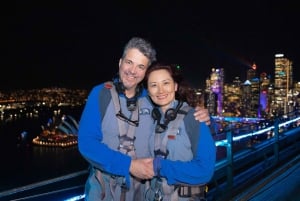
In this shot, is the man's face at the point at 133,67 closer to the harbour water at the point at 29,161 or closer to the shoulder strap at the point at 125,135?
the shoulder strap at the point at 125,135

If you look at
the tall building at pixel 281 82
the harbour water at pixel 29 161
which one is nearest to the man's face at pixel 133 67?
the harbour water at pixel 29 161

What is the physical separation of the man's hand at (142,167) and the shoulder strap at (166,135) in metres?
0.08

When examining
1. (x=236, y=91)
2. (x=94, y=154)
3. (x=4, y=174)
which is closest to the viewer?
(x=94, y=154)

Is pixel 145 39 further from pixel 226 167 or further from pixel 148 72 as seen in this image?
pixel 226 167

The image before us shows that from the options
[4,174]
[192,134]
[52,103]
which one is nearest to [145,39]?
[192,134]

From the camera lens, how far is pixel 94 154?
1556mm

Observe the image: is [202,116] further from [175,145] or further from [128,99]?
[128,99]

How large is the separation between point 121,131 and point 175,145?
275 millimetres

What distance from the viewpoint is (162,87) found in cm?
171

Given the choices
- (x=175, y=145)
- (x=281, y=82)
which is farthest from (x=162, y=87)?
(x=281, y=82)

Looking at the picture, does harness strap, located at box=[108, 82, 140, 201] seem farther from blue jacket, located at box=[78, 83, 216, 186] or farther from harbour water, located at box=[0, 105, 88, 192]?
harbour water, located at box=[0, 105, 88, 192]

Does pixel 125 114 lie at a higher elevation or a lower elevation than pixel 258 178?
higher

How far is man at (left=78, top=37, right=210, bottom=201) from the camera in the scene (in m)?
1.56

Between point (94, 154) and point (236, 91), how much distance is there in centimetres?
9299
